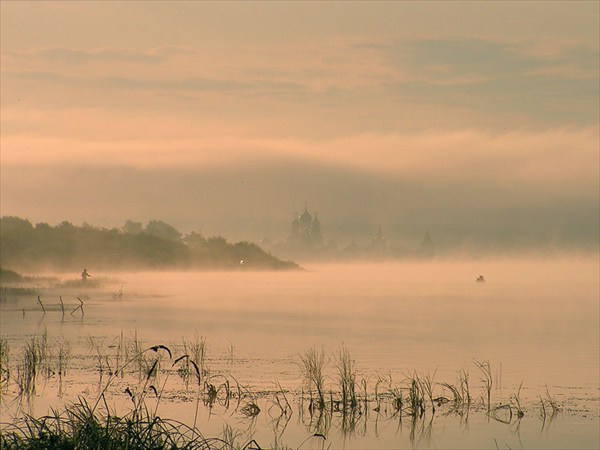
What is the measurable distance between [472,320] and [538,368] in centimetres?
3008

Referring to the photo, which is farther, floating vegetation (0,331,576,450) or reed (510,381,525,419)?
reed (510,381,525,419)

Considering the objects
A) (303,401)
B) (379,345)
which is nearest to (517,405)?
(303,401)

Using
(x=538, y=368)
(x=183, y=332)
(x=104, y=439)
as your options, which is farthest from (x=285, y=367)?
(x=104, y=439)

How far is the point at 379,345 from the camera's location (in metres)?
47.0

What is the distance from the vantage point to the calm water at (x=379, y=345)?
24.3 meters

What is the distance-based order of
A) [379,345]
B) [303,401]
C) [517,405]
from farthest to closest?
[379,345]
[517,405]
[303,401]

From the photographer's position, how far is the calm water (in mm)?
24344

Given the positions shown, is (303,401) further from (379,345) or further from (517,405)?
(379,345)

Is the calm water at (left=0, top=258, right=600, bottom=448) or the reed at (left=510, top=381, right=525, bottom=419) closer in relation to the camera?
the calm water at (left=0, top=258, right=600, bottom=448)

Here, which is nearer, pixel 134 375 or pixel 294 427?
pixel 294 427

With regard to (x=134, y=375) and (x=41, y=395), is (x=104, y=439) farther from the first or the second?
(x=134, y=375)

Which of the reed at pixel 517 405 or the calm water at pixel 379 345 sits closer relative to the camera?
the calm water at pixel 379 345

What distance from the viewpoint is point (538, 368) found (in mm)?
37906

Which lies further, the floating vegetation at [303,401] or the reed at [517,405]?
Result: the reed at [517,405]
